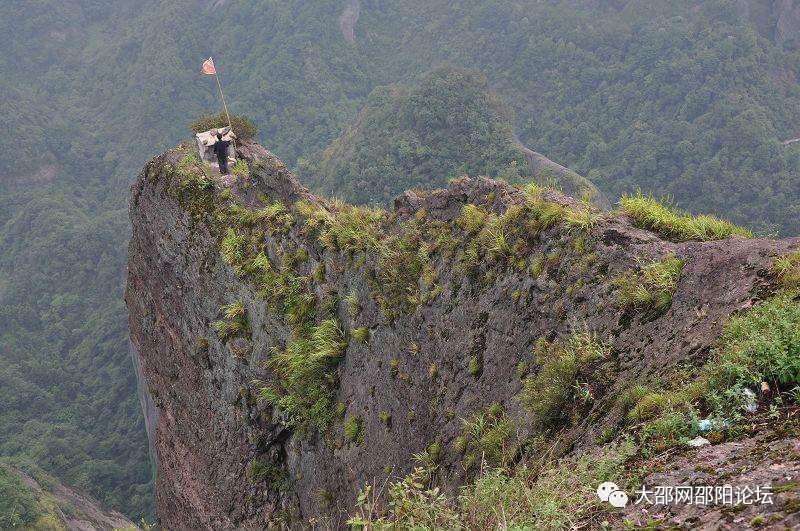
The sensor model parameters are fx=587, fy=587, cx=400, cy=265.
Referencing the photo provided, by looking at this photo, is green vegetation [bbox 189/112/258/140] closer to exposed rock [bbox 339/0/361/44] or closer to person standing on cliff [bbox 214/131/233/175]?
person standing on cliff [bbox 214/131/233/175]

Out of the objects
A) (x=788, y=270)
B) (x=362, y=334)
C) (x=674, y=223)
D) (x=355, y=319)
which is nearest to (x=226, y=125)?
(x=355, y=319)

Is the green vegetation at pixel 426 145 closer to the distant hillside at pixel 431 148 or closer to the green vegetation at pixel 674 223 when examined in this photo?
the distant hillside at pixel 431 148

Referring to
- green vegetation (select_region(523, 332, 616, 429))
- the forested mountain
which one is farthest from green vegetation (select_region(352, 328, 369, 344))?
the forested mountain

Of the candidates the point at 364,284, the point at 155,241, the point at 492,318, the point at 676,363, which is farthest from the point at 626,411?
the point at 155,241

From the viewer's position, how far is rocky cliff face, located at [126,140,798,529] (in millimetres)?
7052

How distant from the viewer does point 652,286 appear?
7008 mm

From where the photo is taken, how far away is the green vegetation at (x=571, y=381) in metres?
6.62

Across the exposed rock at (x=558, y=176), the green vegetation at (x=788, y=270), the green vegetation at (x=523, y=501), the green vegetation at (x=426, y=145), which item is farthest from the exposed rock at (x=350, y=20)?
the green vegetation at (x=523, y=501)

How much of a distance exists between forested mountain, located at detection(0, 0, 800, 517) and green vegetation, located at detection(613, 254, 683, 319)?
151 feet

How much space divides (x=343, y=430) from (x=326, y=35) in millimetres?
118634

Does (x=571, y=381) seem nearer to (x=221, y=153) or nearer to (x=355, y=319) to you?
(x=355, y=319)

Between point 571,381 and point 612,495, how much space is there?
6.44ft

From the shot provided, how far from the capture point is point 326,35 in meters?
118

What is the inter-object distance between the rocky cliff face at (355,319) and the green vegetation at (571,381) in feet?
0.31
